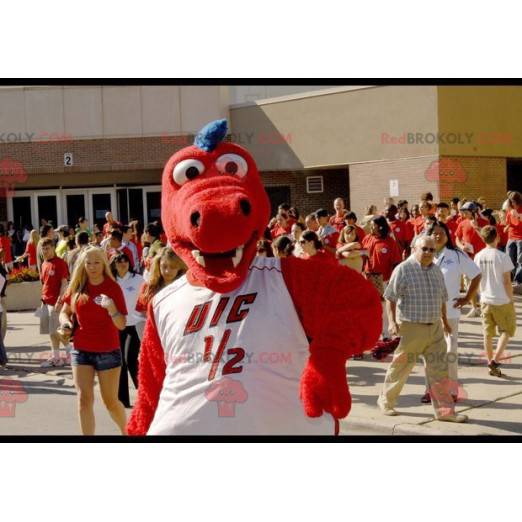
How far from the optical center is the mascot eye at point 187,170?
328 cm

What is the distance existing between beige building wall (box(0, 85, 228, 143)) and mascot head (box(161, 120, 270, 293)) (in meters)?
7.73

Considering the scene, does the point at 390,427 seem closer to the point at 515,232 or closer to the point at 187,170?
the point at 187,170

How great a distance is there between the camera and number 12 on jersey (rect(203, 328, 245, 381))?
10.3 feet

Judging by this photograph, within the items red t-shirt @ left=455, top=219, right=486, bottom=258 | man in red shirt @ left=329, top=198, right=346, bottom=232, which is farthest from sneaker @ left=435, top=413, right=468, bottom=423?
man in red shirt @ left=329, top=198, right=346, bottom=232

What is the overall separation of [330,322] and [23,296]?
13908mm

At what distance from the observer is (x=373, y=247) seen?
388 inches

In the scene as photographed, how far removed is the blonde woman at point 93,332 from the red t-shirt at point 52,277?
11.7 feet

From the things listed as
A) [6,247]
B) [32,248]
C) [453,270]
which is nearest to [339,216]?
[453,270]

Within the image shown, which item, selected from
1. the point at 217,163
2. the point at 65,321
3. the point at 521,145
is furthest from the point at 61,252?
the point at 521,145

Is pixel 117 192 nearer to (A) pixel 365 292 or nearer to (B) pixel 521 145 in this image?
(B) pixel 521 145

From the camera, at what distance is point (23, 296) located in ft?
52.3

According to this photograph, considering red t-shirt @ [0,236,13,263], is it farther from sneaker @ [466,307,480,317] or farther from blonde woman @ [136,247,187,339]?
blonde woman @ [136,247,187,339]

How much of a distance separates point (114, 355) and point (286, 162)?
11241mm

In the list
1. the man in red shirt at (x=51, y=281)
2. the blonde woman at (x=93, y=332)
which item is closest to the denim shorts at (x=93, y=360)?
the blonde woman at (x=93, y=332)
